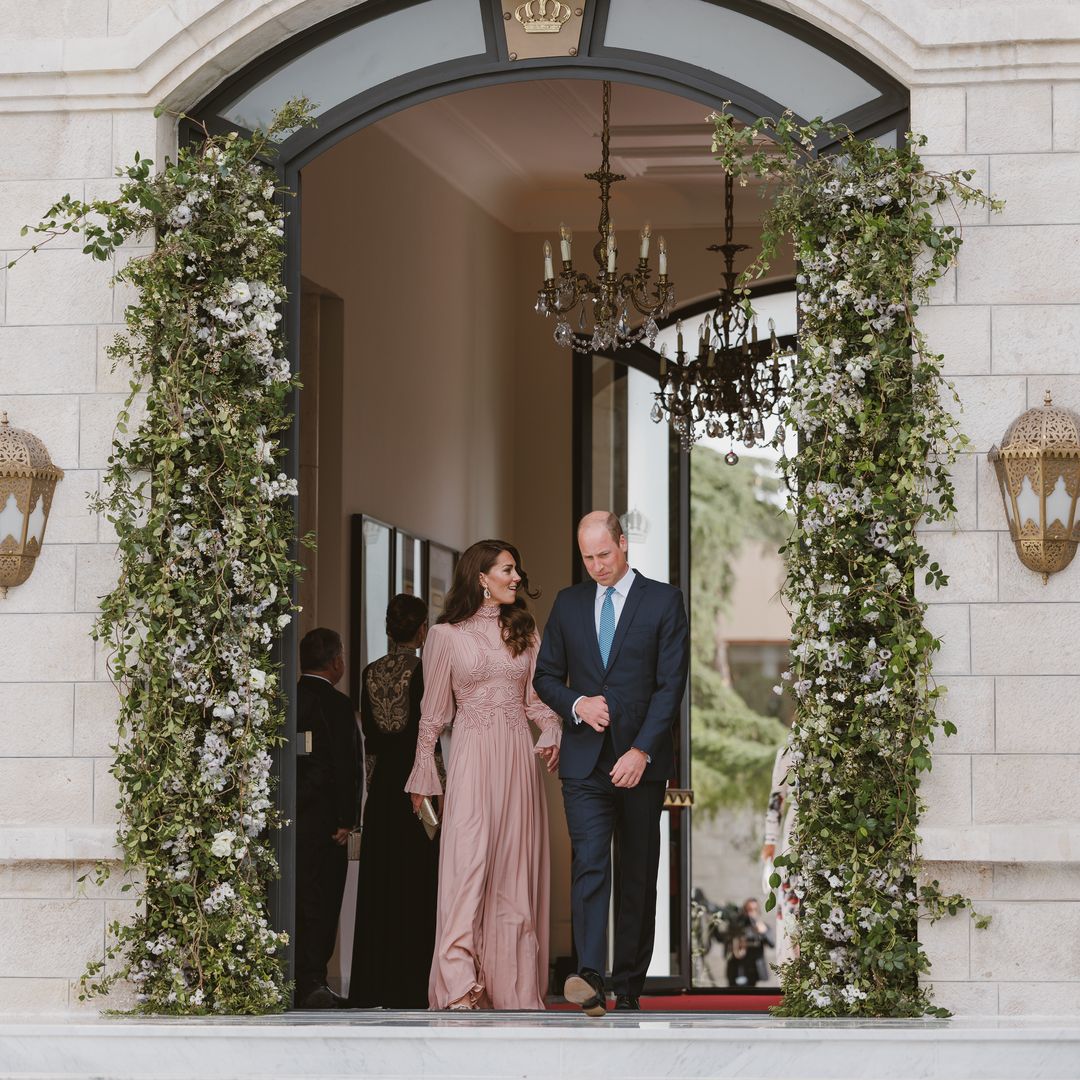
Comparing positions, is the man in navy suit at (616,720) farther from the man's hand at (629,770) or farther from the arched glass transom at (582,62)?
the arched glass transom at (582,62)

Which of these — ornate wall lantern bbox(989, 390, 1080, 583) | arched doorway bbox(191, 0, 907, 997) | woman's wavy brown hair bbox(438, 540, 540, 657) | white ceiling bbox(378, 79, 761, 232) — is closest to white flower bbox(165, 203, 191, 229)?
arched doorway bbox(191, 0, 907, 997)

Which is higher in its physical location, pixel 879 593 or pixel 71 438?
pixel 71 438

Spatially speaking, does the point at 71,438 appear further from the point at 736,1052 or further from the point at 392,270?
the point at 392,270

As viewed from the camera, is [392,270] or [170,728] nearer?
[170,728]

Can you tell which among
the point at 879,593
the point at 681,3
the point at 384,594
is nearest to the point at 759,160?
the point at 681,3

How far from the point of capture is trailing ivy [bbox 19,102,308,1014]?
5.78 m

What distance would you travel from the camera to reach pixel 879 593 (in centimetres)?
563

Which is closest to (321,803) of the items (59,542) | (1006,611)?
(59,542)

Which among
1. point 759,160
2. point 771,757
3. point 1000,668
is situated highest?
point 759,160

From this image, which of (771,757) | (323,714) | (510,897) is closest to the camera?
(510,897)

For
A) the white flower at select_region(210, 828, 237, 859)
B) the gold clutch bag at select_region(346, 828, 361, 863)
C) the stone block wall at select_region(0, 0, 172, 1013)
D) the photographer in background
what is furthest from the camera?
the photographer in background

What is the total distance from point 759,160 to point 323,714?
109 inches

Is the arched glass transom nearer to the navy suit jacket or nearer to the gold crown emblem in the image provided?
the gold crown emblem

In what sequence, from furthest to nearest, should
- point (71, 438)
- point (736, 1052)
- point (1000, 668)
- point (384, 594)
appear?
point (384, 594) < point (71, 438) < point (1000, 668) < point (736, 1052)
